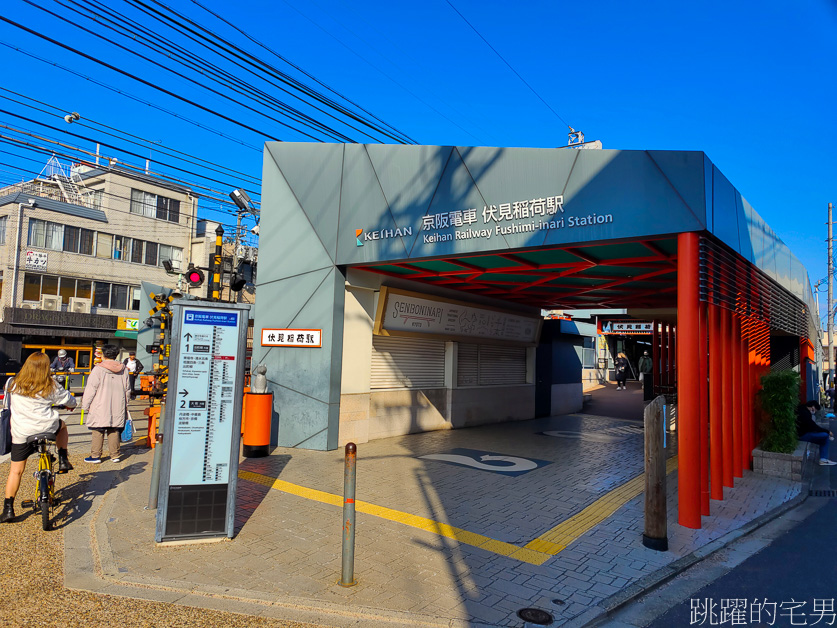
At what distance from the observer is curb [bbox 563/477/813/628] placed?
163 inches

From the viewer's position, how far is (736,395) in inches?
366

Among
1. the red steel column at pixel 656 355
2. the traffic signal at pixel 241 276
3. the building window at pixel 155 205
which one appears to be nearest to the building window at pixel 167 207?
the building window at pixel 155 205

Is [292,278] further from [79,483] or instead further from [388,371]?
[79,483]

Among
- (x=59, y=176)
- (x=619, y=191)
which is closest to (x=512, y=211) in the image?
(x=619, y=191)

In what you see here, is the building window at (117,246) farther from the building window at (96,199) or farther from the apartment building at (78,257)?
the building window at (96,199)

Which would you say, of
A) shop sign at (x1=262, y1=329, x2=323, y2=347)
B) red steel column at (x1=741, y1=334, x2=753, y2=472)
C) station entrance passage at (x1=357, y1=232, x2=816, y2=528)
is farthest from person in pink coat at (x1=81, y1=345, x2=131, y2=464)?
red steel column at (x1=741, y1=334, x2=753, y2=472)

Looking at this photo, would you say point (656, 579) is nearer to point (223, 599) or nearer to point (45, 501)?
point (223, 599)

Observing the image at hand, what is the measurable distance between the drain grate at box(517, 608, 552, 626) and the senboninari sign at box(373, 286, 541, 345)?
24.5ft

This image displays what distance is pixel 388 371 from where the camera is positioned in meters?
12.0

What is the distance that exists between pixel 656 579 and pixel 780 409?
20.9 feet

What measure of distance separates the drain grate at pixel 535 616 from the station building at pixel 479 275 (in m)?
3.02

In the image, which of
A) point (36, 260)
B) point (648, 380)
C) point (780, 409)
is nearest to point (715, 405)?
point (780, 409)

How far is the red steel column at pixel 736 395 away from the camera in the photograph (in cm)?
899

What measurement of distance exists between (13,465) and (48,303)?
89.5 ft
